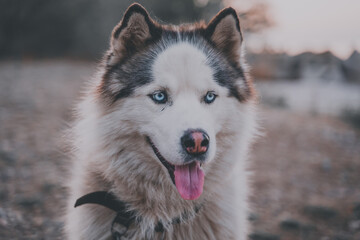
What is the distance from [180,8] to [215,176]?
19.1m

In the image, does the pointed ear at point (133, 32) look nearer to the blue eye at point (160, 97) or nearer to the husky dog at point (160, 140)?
the husky dog at point (160, 140)

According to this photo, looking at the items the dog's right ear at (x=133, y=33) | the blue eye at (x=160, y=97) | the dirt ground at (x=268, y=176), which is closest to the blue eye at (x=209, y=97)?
the blue eye at (x=160, y=97)

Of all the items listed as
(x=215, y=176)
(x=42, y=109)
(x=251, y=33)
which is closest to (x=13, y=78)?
(x=42, y=109)

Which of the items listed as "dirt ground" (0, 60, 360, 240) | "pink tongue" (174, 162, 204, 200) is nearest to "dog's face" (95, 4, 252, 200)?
"pink tongue" (174, 162, 204, 200)

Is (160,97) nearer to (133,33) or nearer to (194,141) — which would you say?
(194,141)

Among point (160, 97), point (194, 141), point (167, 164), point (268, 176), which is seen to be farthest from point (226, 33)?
point (268, 176)

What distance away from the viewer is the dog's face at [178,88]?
79.1 inches

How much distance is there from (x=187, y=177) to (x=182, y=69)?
82cm

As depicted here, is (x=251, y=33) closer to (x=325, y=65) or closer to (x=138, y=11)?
(x=325, y=65)

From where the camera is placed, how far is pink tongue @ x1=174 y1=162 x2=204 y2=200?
2059 mm

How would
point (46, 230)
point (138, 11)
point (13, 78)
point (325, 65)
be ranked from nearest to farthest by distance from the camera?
point (138, 11), point (46, 230), point (13, 78), point (325, 65)

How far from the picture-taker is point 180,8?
19.7 meters

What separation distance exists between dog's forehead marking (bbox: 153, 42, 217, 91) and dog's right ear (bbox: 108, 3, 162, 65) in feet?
0.78

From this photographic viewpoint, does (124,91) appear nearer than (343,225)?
Yes
